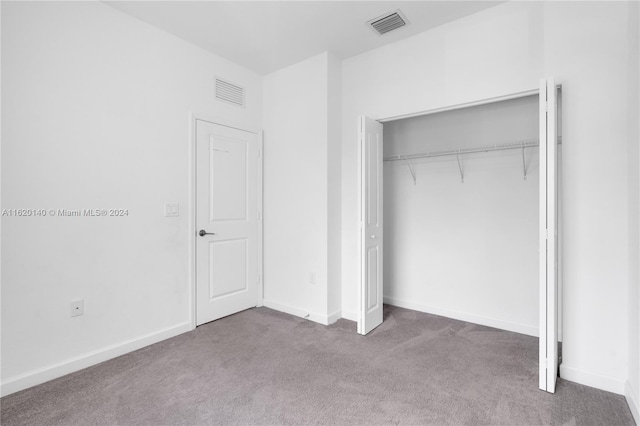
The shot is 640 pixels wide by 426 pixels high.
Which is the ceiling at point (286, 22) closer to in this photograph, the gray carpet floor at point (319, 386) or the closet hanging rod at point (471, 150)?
the closet hanging rod at point (471, 150)

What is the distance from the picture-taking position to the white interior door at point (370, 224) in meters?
3.10

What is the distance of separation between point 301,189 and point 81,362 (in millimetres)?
2399

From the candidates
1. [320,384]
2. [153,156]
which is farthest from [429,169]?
[153,156]

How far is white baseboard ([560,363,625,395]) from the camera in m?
2.15

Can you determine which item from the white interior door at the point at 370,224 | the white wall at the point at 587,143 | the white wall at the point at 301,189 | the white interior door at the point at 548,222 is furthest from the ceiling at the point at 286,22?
the white interior door at the point at 548,222

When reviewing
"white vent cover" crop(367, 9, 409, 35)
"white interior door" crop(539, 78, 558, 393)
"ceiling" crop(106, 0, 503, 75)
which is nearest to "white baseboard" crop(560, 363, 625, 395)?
"white interior door" crop(539, 78, 558, 393)

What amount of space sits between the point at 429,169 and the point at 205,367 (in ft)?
9.71

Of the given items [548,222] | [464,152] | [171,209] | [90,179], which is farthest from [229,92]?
[548,222]

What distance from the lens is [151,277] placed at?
2951mm

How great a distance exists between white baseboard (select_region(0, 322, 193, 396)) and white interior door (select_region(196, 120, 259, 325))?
1.33 ft

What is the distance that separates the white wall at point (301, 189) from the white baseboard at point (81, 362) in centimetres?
122

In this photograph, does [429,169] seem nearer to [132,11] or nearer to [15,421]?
[132,11]

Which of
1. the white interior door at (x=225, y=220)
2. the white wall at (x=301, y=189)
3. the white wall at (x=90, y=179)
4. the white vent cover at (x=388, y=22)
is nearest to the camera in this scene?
the white wall at (x=90, y=179)

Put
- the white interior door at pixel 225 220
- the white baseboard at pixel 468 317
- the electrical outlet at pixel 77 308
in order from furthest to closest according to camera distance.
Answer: the white interior door at pixel 225 220 < the white baseboard at pixel 468 317 < the electrical outlet at pixel 77 308
